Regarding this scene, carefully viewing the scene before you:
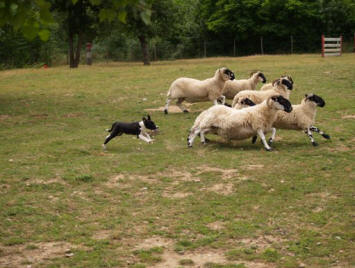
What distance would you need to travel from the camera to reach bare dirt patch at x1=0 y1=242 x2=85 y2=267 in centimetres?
755

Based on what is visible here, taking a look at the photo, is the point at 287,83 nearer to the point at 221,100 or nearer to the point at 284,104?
the point at 284,104

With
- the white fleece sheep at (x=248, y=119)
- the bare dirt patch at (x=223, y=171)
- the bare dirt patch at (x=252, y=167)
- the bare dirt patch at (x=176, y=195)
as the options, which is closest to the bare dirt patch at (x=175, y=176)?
the bare dirt patch at (x=223, y=171)

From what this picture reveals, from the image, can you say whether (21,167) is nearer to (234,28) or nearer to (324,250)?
(324,250)

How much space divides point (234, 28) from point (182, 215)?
49080 millimetres

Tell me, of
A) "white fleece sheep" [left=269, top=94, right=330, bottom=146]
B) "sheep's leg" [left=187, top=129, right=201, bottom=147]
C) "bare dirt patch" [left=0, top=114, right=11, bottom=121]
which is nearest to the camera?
"white fleece sheep" [left=269, top=94, right=330, bottom=146]

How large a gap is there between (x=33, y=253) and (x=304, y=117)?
8.07 metres

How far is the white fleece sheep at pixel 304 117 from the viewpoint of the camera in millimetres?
13531

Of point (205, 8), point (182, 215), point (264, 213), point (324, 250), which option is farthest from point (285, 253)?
point (205, 8)

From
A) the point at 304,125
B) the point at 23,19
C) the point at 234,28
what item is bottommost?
the point at 304,125

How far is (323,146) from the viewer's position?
43.5 feet

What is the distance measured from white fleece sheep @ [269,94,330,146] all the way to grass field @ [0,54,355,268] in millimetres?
483

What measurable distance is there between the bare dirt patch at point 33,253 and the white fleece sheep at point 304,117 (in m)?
7.07

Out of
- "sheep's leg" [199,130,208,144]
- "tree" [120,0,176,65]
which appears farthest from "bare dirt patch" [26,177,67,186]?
"tree" [120,0,176,65]

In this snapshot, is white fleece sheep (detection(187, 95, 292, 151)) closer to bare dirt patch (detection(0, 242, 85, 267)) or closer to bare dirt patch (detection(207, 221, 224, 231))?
bare dirt patch (detection(207, 221, 224, 231))
